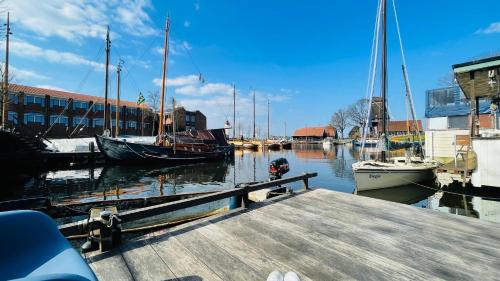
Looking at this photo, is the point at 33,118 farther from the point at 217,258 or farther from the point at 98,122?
the point at 217,258

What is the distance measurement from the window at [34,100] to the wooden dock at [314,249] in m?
58.5

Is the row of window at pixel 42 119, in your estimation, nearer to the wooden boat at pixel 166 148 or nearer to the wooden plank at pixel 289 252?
the wooden boat at pixel 166 148

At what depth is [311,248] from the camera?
11.9 feet

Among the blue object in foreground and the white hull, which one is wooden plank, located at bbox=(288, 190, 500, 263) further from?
the white hull

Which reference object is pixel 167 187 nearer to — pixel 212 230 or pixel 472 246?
pixel 212 230

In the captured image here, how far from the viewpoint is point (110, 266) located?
118 inches

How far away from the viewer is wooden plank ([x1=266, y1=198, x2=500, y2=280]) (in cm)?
312

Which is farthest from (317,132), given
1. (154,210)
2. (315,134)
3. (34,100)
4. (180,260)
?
(180,260)


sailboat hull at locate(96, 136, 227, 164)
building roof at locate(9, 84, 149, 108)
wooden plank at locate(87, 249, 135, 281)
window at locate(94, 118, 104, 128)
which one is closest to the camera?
wooden plank at locate(87, 249, 135, 281)

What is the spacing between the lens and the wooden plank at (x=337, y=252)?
9.82ft

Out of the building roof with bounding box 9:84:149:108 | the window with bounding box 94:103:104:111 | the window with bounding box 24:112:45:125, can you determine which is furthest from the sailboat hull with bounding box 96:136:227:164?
the window with bounding box 94:103:104:111

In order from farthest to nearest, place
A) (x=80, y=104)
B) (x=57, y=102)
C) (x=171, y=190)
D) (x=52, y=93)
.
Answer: (x=80, y=104)
(x=52, y=93)
(x=57, y=102)
(x=171, y=190)

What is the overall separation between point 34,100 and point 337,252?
61.1m

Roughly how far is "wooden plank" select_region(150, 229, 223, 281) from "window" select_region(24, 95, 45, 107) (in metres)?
58.7
